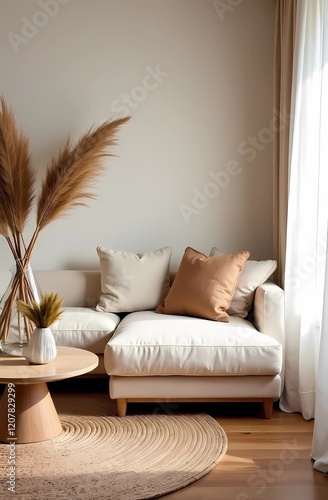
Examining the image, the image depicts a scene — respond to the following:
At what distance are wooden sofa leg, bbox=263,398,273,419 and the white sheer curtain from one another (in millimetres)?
193

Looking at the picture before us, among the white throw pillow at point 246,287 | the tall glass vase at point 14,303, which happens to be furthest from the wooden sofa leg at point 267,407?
the tall glass vase at point 14,303

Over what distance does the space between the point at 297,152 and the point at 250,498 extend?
204 centimetres

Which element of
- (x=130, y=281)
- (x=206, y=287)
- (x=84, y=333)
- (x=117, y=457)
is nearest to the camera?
(x=117, y=457)

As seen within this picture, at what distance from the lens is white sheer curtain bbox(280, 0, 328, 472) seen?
359cm

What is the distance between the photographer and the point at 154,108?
4730 millimetres

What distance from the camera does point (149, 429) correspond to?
11.2 feet

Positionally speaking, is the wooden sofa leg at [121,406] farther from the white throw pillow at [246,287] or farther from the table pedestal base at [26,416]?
the white throw pillow at [246,287]

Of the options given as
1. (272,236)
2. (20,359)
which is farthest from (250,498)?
(272,236)

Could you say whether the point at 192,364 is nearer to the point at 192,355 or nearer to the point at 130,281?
the point at 192,355

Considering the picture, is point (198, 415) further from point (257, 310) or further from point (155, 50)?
point (155, 50)

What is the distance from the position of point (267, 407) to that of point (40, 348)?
1288 mm

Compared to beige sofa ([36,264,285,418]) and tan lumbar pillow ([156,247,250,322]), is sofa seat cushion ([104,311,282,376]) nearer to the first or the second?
beige sofa ([36,264,285,418])

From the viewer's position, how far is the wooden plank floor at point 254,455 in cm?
268

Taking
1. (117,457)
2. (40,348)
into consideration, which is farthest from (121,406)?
(40,348)
